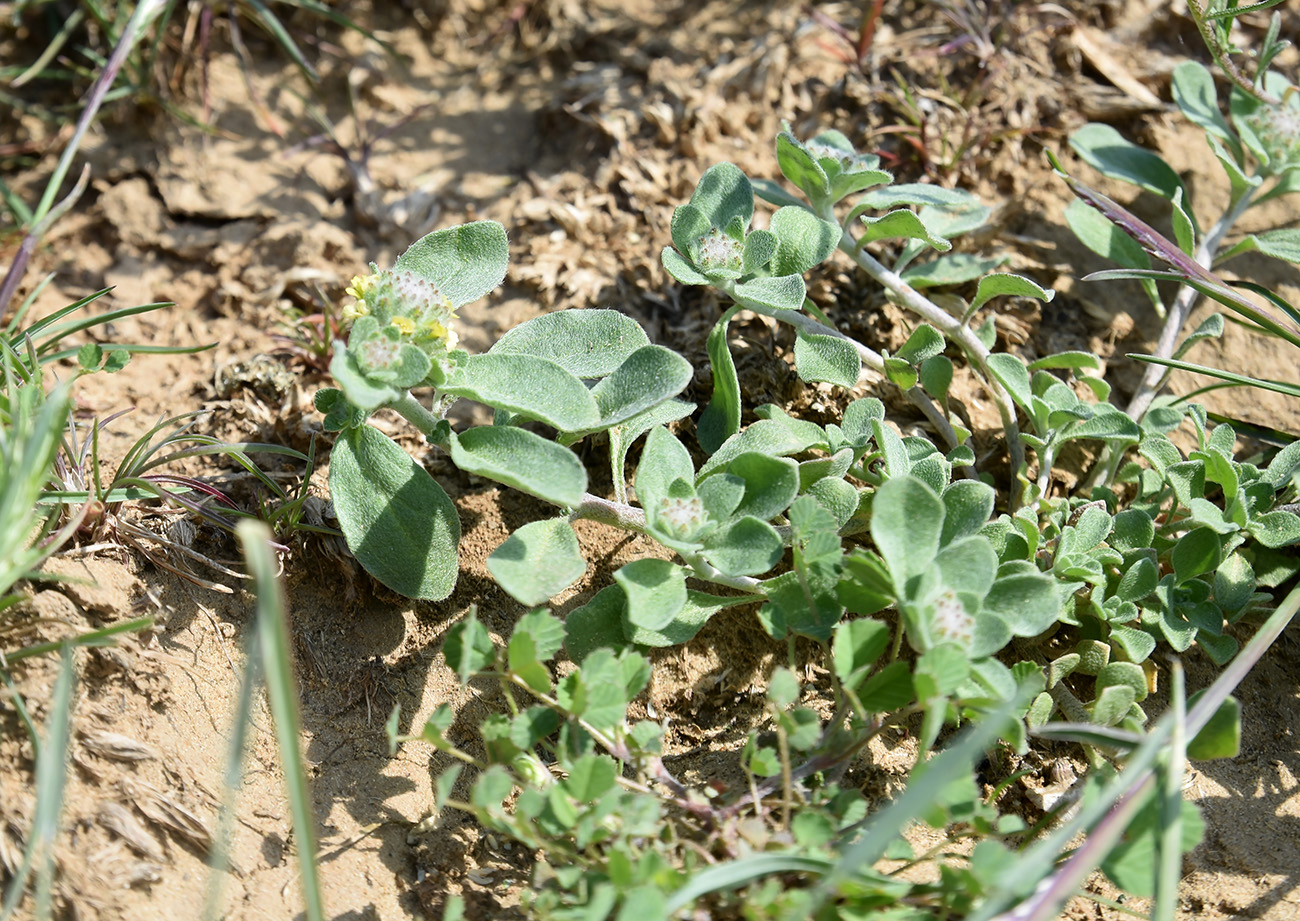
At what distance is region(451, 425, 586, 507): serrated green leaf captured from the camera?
6.16 ft

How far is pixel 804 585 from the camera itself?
6.34ft

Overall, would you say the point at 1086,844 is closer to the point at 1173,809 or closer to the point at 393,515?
the point at 1173,809

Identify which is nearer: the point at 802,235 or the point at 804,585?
the point at 804,585

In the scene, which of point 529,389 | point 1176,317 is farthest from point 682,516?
point 1176,317

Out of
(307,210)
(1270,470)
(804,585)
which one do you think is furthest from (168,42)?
(1270,470)

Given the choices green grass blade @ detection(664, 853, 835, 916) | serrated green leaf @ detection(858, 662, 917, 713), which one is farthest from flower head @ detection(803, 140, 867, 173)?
green grass blade @ detection(664, 853, 835, 916)

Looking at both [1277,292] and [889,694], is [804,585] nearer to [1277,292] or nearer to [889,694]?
[889,694]

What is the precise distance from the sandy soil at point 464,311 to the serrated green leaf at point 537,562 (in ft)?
1.27

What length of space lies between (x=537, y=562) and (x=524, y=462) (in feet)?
0.62

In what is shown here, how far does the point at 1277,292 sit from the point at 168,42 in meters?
3.56

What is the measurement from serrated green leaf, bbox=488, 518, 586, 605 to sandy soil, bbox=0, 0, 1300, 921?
1.27 feet

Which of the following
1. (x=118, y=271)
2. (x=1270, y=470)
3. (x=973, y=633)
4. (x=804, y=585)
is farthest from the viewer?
(x=118, y=271)

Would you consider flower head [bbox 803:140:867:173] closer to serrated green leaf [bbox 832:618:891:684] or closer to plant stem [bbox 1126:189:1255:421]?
plant stem [bbox 1126:189:1255:421]

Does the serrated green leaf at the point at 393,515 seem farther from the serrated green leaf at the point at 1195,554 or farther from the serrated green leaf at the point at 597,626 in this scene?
the serrated green leaf at the point at 1195,554
